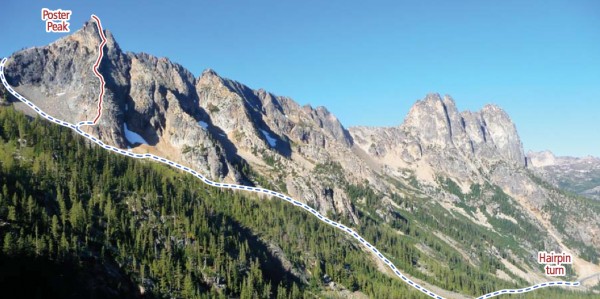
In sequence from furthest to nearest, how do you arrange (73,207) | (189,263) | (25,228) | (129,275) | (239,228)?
(239,228) < (189,263) < (73,207) < (129,275) < (25,228)

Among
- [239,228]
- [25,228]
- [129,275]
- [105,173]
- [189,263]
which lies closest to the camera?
[25,228]

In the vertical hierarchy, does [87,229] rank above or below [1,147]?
below

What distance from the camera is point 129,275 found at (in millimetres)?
125000

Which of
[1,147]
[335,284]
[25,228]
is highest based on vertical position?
[1,147]

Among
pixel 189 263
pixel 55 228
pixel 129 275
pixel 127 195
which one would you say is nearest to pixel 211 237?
pixel 189 263

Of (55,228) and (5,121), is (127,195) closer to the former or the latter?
(55,228)

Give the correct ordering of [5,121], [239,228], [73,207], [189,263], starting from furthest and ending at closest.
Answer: [239,228] → [5,121] → [189,263] → [73,207]

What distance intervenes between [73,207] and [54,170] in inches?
1289

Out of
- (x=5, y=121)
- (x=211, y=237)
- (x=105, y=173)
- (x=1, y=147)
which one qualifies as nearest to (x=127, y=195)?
(x=105, y=173)

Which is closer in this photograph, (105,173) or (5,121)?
(105,173)

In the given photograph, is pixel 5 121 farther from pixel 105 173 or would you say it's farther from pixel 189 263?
pixel 189 263

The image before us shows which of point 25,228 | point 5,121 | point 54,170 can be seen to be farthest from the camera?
point 5,121

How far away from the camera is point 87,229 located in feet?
427

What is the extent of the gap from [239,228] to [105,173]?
5528 cm
